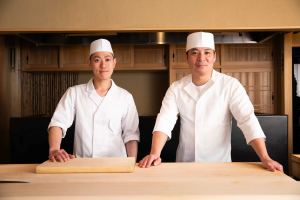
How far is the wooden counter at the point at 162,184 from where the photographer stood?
0.70 m

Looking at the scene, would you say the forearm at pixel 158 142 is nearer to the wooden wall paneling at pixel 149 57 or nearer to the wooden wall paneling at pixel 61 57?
the wooden wall paneling at pixel 149 57

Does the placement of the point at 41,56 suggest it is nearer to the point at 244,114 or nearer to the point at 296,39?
the point at 244,114

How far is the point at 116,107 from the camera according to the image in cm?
154

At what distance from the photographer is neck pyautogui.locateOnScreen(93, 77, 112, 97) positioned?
1573mm

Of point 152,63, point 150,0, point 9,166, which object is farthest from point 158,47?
point 9,166

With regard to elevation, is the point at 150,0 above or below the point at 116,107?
above

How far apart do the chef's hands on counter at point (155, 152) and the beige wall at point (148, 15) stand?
809mm

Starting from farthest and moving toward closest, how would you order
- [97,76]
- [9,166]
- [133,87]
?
[133,87]
[97,76]
[9,166]

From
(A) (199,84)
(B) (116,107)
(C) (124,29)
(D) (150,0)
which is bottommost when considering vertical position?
(B) (116,107)

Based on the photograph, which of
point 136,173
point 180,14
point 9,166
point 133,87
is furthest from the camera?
point 133,87

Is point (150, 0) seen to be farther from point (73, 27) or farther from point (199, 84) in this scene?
point (199, 84)

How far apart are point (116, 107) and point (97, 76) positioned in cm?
22

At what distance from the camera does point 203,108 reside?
1421 millimetres

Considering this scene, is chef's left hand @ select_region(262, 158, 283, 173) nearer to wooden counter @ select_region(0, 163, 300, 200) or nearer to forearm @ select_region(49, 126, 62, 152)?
wooden counter @ select_region(0, 163, 300, 200)
